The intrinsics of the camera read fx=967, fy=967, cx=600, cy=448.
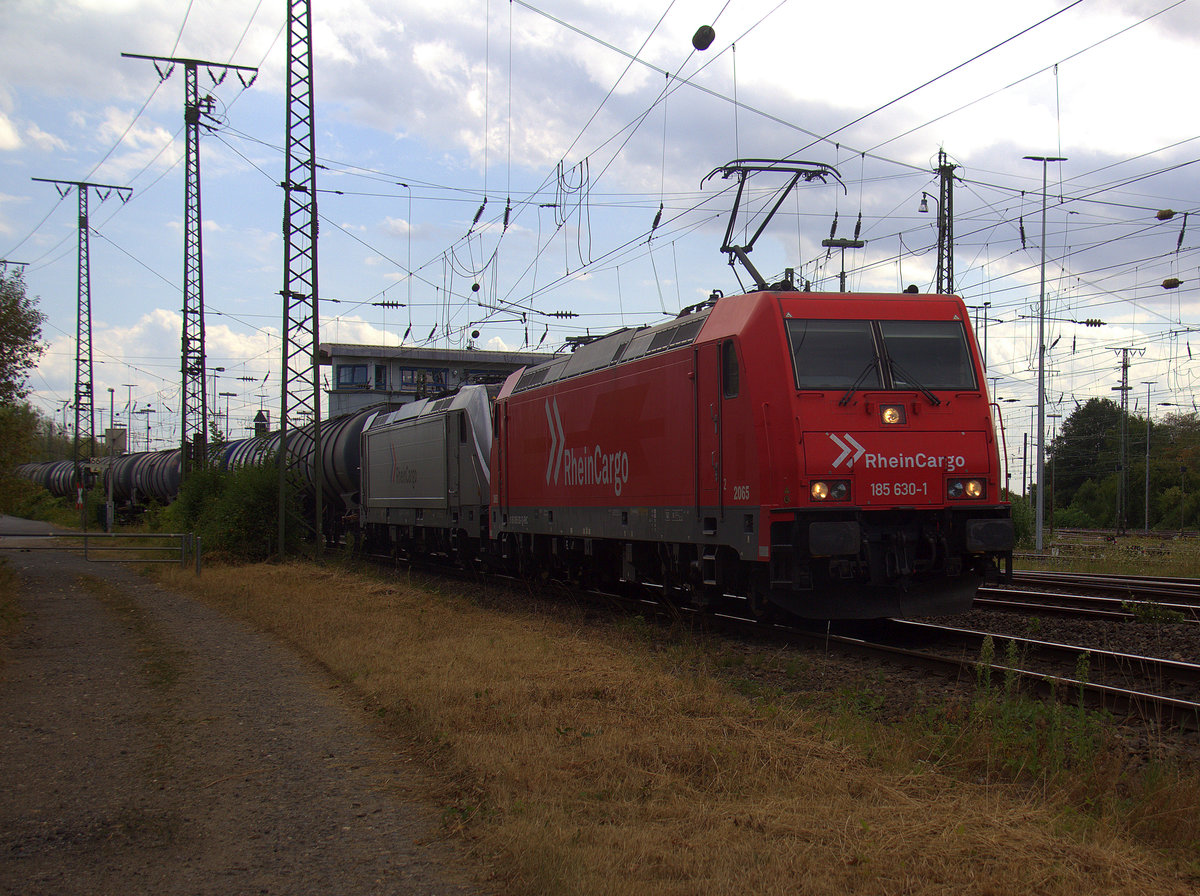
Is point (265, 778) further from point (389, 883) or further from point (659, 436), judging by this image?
point (659, 436)

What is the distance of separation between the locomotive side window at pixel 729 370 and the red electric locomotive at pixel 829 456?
0.8 inches

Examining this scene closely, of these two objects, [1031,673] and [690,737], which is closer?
[690,737]

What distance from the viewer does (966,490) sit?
9891mm

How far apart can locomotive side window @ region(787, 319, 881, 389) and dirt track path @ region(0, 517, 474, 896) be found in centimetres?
539

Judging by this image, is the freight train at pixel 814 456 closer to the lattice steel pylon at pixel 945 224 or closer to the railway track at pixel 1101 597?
the railway track at pixel 1101 597

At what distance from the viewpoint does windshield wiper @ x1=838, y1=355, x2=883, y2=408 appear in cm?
969

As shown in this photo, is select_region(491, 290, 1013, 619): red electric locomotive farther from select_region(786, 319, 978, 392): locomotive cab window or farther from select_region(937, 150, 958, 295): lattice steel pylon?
select_region(937, 150, 958, 295): lattice steel pylon

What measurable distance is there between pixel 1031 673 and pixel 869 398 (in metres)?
3.15

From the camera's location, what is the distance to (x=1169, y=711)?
22.6 feet

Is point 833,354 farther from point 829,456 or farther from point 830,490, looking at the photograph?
point 830,490

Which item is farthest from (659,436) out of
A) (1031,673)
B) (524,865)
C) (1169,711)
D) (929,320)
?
(524,865)

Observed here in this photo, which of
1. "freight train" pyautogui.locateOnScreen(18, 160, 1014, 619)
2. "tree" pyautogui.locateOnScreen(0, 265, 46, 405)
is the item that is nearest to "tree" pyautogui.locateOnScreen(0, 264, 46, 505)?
"tree" pyautogui.locateOnScreen(0, 265, 46, 405)

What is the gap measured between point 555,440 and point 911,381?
611 centimetres

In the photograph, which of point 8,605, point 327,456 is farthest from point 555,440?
point 327,456
